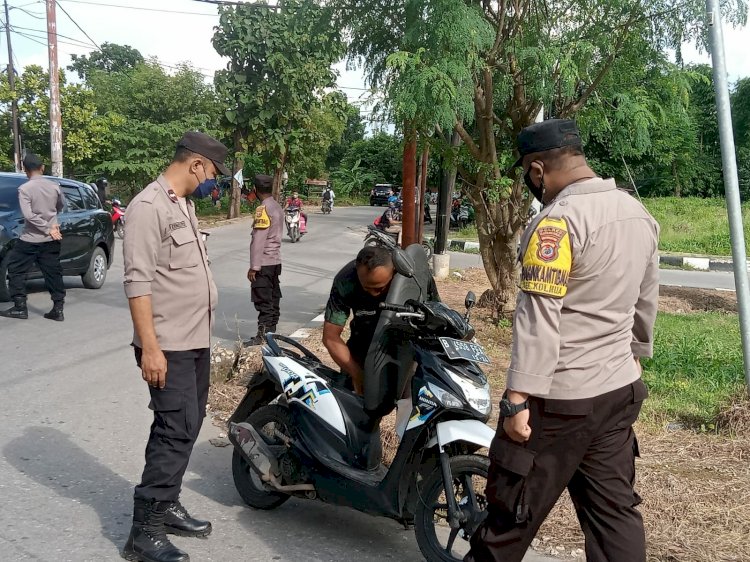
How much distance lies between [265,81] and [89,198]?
18052mm

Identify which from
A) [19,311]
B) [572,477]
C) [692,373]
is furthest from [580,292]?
[19,311]

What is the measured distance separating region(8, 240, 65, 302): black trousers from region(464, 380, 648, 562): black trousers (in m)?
7.43

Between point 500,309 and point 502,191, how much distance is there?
1.46 meters

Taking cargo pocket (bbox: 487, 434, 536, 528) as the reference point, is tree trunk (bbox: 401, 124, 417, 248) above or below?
above

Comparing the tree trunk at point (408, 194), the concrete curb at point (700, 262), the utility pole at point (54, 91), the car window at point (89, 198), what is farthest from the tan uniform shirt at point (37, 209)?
the utility pole at point (54, 91)

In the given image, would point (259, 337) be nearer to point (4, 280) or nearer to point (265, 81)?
point (4, 280)

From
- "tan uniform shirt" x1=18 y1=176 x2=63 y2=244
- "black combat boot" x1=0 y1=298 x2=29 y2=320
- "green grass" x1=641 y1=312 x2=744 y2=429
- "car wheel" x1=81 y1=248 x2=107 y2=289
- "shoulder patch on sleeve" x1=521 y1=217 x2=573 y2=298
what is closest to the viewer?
"shoulder patch on sleeve" x1=521 y1=217 x2=573 y2=298

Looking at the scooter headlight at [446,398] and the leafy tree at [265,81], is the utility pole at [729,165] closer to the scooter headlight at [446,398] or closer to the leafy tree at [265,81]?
the scooter headlight at [446,398]

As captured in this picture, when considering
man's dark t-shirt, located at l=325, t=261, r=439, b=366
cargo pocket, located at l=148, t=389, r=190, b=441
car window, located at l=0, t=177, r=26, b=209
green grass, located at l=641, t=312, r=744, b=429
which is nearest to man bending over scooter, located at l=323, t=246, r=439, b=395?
man's dark t-shirt, located at l=325, t=261, r=439, b=366

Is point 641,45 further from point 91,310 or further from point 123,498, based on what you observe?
point 91,310

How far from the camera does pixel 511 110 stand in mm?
8180

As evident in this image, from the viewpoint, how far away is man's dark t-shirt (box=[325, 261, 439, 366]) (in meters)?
4.31

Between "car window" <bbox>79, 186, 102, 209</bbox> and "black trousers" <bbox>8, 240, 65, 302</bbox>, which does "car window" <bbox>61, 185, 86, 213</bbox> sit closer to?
"car window" <bbox>79, 186, 102, 209</bbox>

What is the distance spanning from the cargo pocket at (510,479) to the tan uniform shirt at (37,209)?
7393mm
